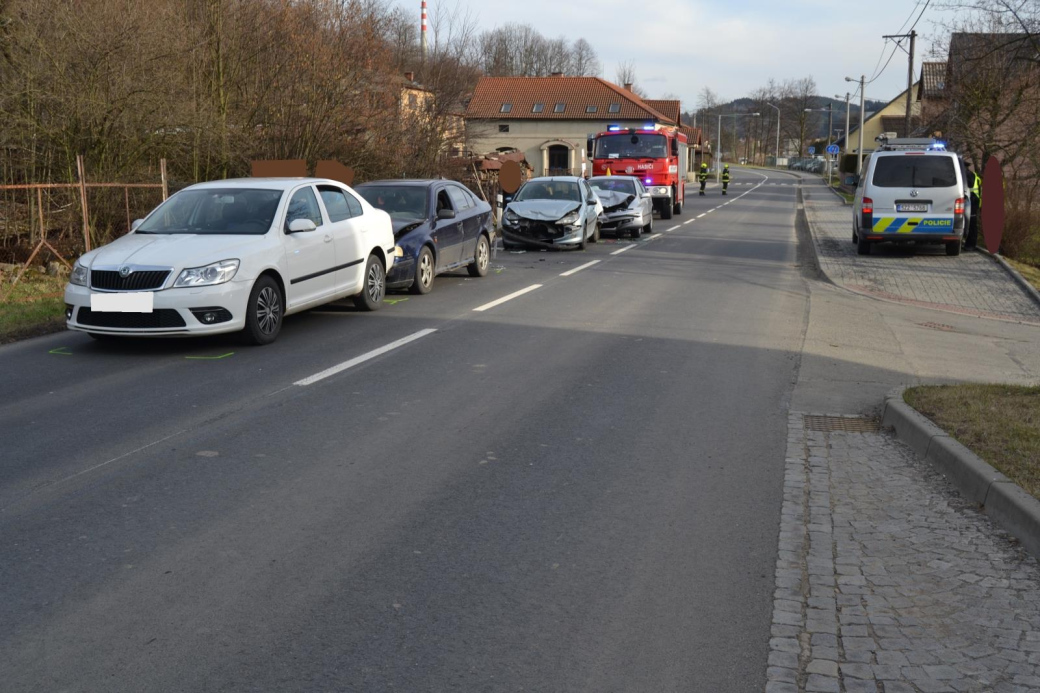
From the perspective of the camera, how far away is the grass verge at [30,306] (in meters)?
10.8

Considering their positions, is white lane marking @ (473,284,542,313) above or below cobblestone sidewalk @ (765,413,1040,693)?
above

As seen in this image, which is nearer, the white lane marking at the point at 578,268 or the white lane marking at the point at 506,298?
the white lane marking at the point at 506,298

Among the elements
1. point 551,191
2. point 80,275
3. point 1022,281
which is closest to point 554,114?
point 551,191

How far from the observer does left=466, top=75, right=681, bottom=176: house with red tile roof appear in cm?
8219

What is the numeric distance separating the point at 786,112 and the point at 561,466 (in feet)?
415

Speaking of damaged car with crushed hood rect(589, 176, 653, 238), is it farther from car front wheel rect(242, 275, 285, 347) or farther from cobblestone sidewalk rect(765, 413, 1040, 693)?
cobblestone sidewalk rect(765, 413, 1040, 693)

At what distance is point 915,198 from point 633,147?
14.6 metres

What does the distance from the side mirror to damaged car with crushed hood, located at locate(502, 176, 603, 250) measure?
11.2 meters

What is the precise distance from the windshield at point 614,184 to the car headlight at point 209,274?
18.6 m

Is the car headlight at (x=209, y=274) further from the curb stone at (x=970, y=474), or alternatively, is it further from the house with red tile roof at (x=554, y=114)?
the house with red tile roof at (x=554, y=114)

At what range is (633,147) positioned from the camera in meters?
33.4

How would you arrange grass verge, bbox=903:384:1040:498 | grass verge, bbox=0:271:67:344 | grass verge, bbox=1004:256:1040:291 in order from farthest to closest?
grass verge, bbox=1004:256:1040:291 → grass verge, bbox=0:271:67:344 → grass verge, bbox=903:384:1040:498

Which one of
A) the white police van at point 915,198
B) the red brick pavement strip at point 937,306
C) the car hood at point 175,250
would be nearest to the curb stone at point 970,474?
the car hood at point 175,250

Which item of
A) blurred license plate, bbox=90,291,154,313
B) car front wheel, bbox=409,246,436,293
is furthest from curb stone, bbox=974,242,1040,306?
blurred license plate, bbox=90,291,154,313
